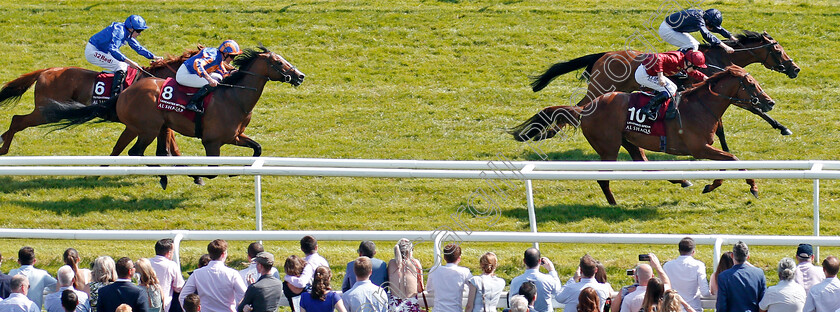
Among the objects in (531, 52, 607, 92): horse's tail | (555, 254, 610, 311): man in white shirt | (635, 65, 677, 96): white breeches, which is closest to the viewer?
(555, 254, 610, 311): man in white shirt

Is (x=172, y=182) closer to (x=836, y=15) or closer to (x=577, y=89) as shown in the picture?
(x=577, y=89)

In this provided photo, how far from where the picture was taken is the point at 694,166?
851 cm

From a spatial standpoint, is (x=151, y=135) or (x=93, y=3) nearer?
(x=151, y=135)

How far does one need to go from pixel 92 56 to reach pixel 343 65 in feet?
14.0

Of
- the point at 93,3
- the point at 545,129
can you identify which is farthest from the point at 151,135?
the point at 93,3

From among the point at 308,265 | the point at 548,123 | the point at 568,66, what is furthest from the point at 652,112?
the point at 308,265

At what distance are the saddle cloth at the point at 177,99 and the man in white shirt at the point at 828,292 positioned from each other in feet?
23.9

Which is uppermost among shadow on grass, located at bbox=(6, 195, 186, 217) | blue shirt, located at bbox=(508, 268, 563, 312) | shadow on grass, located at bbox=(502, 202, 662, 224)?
blue shirt, located at bbox=(508, 268, 563, 312)

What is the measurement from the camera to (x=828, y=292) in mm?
6703

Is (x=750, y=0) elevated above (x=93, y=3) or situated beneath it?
elevated above

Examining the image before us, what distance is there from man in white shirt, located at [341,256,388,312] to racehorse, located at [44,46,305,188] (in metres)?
5.65

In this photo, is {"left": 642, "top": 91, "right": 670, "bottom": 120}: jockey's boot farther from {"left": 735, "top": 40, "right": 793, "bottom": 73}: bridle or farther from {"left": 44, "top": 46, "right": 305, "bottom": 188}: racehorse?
{"left": 44, "top": 46, "right": 305, "bottom": 188}: racehorse

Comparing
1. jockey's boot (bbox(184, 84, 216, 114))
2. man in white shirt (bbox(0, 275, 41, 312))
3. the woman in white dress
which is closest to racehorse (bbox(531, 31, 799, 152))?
jockey's boot (bbox(184, 84, 216, 114))

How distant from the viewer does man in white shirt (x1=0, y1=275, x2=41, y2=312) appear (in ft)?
21.7
